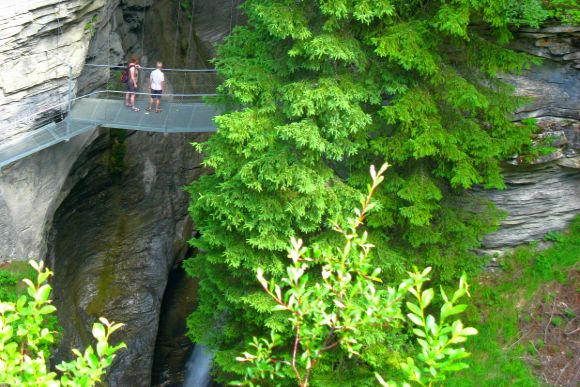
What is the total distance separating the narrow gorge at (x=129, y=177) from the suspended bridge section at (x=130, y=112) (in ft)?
0.99

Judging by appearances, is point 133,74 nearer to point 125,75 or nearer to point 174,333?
point 125,75

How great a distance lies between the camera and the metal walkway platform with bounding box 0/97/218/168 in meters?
12.1

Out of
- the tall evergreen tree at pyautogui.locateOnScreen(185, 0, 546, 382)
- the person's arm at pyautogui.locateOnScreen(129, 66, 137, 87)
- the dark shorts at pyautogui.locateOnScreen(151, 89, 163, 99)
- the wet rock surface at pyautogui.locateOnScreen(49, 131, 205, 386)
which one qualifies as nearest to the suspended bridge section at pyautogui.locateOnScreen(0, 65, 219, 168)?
the dark shorts at pyautogui.locateOnScreen(151, 89, 163, 99)

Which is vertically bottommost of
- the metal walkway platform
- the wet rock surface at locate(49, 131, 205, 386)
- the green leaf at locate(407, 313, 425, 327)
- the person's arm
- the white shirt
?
the wet rock surface at locate(49, 131, 205, 386)

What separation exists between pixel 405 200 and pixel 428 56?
7.76 ft

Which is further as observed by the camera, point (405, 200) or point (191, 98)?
point (191, 98)

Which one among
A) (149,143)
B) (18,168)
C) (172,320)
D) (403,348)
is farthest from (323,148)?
(172,320)

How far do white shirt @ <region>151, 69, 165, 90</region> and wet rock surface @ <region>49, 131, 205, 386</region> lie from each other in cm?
197

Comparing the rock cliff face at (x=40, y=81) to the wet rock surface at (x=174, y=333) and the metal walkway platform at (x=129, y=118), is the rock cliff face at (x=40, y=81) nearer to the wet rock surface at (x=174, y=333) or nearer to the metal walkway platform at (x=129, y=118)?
the metal walkway platform at (x=129, y=118)

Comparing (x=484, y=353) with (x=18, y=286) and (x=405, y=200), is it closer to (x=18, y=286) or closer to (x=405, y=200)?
(x=405, y=200)

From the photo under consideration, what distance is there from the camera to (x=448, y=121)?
10.6m

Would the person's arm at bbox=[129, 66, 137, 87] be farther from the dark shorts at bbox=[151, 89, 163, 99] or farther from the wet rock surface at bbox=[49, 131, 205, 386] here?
the wet rock surface at bbox=[49, 131, 205, 386]

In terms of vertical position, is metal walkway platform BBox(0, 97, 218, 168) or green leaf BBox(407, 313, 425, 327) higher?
green leaf BBox(407, 313, 425, 327)

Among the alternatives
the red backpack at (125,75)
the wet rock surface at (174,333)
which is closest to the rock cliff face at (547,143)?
the red backpack at (125,75)
